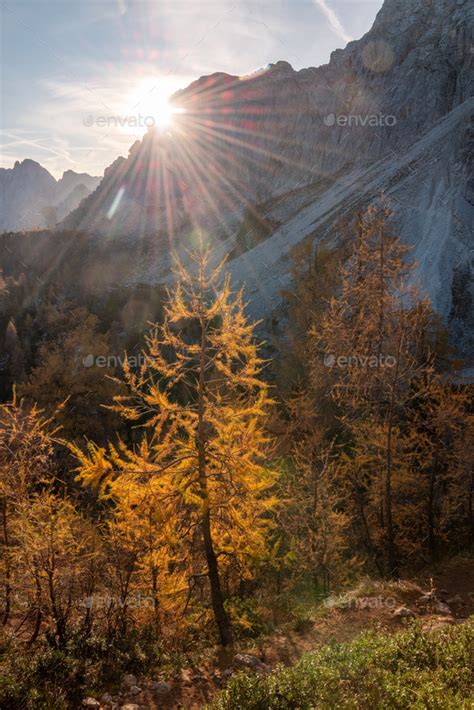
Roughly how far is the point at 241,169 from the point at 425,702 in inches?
4440

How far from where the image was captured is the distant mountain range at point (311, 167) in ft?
150

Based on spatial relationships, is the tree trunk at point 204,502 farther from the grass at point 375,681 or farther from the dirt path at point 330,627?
the grass at point 375,681

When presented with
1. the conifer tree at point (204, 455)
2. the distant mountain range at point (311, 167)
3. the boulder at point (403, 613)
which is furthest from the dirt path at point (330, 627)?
the distant mountain range at point (311, 167)

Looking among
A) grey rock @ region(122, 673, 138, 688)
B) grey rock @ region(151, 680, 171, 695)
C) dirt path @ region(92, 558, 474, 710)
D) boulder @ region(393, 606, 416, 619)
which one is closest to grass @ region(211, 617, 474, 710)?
dirt path @ region(92, 558, 474, 710)

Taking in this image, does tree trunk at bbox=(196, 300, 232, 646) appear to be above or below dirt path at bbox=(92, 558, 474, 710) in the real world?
above

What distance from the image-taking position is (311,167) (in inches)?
3691

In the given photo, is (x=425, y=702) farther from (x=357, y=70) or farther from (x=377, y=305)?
(x=357, y=70)

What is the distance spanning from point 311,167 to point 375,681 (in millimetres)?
99134

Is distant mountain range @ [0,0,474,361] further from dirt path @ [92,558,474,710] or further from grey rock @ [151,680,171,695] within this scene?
grey rock @ [151,680,171,695]

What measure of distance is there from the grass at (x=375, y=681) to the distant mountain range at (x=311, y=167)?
3046 centimetres

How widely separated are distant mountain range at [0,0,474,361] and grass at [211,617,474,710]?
30465 millimetres

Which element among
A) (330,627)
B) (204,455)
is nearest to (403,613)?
(330,627)

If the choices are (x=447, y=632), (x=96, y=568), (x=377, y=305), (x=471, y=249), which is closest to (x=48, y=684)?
(x=96, y=568)

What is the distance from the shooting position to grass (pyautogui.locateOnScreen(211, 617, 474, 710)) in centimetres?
515
